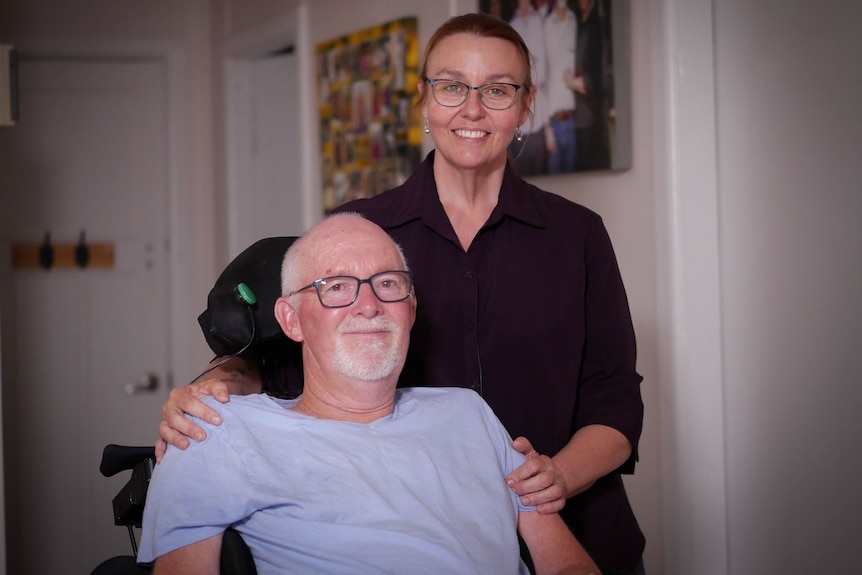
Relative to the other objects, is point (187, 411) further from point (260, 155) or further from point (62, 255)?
point (260, 155)

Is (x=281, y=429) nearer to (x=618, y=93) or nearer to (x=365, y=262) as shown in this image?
(x=365, y=262)

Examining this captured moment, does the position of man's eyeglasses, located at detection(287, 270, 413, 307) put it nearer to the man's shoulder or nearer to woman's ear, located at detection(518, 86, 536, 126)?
the man's shoulder

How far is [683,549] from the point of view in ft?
8.38

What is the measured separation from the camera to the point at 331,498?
1546mm

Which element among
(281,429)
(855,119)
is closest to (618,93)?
(855,119)

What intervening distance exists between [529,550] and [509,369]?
1.15 feet

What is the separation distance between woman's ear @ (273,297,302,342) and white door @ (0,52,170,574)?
259 cm

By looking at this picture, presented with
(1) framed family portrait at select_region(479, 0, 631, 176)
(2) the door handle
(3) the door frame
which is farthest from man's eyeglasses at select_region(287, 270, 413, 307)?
(2) the door handle

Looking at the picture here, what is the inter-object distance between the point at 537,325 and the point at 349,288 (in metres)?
0.39

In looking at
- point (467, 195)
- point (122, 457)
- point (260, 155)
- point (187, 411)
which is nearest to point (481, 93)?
point (467, 195)

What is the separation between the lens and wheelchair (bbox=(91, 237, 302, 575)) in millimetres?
1534

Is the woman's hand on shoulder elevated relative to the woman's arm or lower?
lower

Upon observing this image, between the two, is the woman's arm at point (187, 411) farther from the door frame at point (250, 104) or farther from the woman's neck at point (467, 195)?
the door frame at point (250, 104)

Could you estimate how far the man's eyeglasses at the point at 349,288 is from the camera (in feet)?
5.57
